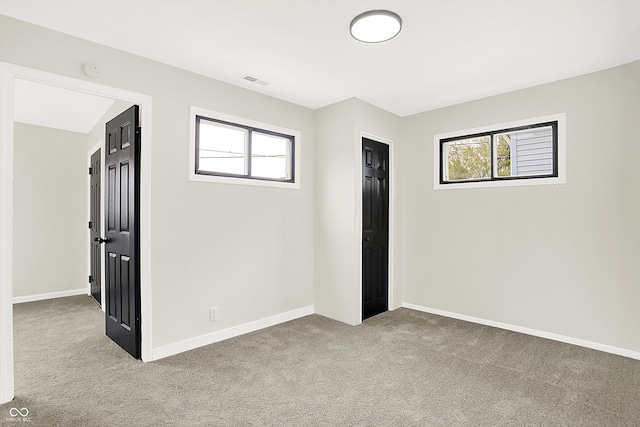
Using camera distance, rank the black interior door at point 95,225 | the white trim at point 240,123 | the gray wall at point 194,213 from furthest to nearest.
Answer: the black interior door at point 95,225, the white trim at point 240,123, the gray wall at point 194,213

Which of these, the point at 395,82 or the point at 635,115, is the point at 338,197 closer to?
the point at 395,82

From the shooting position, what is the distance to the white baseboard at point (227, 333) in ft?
9.86

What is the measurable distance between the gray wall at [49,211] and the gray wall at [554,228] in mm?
5226

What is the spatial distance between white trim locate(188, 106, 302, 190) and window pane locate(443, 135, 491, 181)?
1890mm

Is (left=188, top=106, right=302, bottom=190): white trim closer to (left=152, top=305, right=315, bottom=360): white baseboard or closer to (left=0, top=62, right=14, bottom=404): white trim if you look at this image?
(left=0, top=62, right=14, bottom=404): white trim

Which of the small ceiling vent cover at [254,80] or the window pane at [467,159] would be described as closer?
the small ceiling vent cover at [254,80]

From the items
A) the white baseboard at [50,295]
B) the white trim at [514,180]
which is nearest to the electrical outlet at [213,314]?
the white trim at [514,180]

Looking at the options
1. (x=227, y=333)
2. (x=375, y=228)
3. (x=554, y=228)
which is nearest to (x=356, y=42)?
(x=375, y=228)

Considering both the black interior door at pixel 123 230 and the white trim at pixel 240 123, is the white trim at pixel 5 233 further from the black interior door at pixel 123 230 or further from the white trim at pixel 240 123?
the white trim at pixel 240 123

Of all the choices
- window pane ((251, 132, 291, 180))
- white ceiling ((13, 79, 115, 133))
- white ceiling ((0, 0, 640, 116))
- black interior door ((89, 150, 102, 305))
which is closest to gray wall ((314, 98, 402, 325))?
window pane ((251, 132, 291, 180))

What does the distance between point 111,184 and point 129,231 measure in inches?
29.8

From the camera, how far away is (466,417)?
212cm

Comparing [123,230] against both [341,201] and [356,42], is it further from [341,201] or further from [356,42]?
A: [356,42]

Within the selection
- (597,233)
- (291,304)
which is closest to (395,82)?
(597,233)
